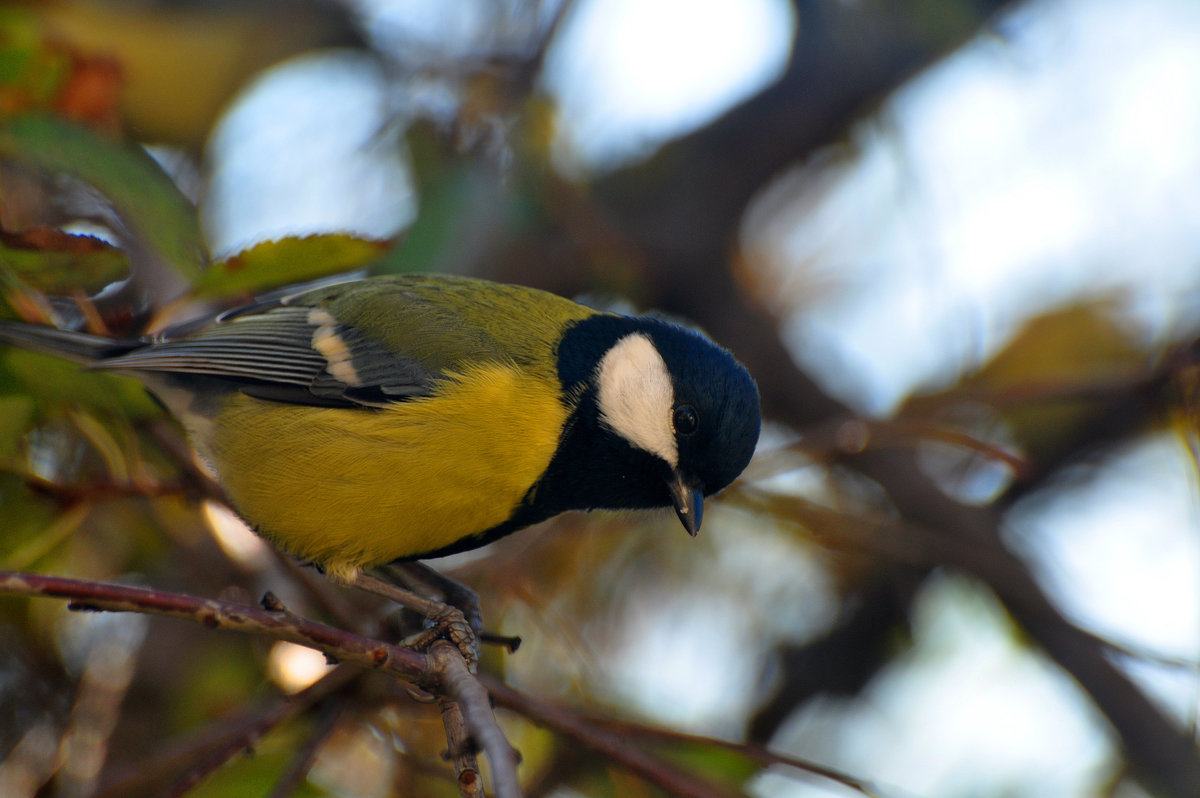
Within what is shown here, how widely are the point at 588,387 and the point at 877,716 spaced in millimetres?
1686

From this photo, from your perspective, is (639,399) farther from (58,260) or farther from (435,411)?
(58,260)

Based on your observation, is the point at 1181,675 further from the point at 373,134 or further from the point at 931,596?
the point at 373,134

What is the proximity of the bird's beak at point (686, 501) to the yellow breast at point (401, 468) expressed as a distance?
277 mm

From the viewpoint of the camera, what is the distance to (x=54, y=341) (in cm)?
188

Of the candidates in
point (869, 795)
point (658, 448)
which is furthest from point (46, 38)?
point (869, 795)

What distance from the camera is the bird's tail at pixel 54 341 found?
184 cm

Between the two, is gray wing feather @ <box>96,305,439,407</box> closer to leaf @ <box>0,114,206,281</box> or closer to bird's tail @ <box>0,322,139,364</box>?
bird's tail @ <box>0,322,139,364</box>

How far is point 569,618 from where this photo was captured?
3006mm

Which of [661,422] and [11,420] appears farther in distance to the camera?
[661,422]

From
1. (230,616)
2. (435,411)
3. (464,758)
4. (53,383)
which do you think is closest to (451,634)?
(435,411)

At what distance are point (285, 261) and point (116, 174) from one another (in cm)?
39

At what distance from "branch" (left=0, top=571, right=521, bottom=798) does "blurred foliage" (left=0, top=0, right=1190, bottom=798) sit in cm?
53

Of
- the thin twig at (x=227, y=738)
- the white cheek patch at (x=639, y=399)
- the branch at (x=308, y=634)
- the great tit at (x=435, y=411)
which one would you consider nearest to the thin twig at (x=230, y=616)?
the branch at (x=308, y=634)

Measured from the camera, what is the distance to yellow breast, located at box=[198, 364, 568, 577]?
6.21 feet
